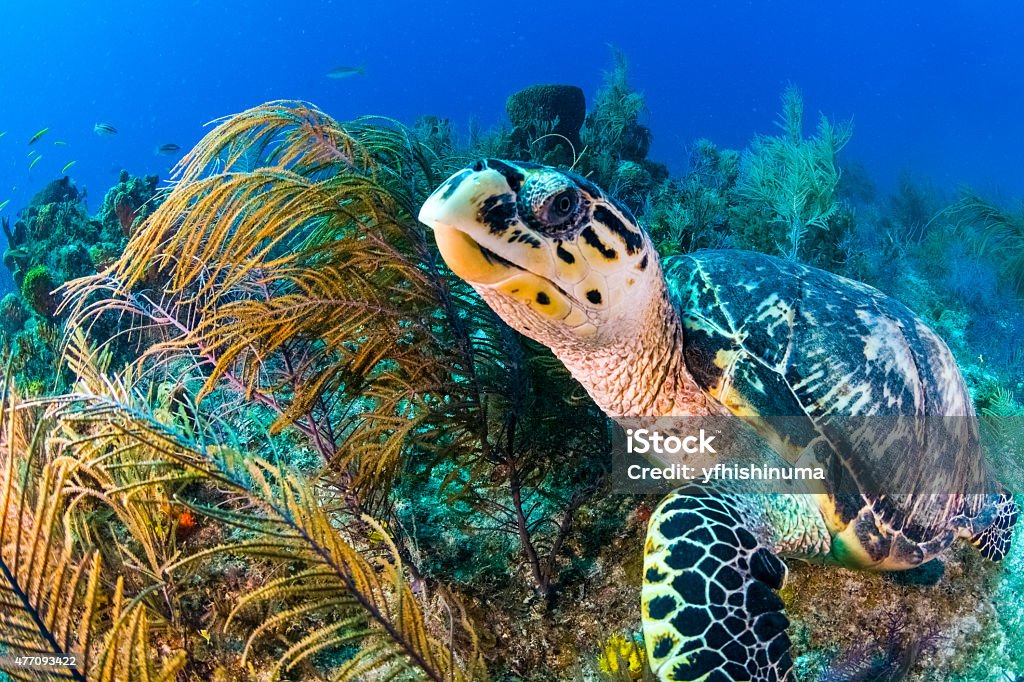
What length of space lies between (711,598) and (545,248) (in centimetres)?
103

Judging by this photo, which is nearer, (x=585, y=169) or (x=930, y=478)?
(x=930, y=478)

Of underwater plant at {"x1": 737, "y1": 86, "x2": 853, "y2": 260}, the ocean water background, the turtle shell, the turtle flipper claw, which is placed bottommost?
the turtle flipper claw

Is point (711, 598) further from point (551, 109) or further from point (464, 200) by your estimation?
→ point (551, 109)

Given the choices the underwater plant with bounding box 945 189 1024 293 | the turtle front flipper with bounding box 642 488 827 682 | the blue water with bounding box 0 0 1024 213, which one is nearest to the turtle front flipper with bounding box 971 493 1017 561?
the turtle front flipper with bounding box 642 488 827 682

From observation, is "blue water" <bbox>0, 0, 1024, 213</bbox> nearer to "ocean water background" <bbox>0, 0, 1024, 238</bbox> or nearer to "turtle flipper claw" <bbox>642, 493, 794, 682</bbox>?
"ocean water background" <bbox>0, 0, 1024, 238</bbox>

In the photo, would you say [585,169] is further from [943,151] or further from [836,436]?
[943,151]

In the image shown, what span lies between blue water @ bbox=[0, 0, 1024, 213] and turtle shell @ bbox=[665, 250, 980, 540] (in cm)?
4478

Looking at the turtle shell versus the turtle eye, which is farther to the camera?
the turtle shell

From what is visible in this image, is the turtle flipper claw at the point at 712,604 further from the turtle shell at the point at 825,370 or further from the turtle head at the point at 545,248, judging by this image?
the turtle head at the point at 545,248

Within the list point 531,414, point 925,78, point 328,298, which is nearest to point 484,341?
point 531,414

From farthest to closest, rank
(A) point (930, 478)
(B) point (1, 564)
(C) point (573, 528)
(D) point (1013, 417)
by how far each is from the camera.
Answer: (D) point (1013, 417) < (C) point (573, 528) < (A) point (930, 478) < (B) point (1, 564)

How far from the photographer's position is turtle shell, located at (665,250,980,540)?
66.6 inches

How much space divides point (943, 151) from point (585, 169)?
140 feet

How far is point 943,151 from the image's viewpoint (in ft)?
119
